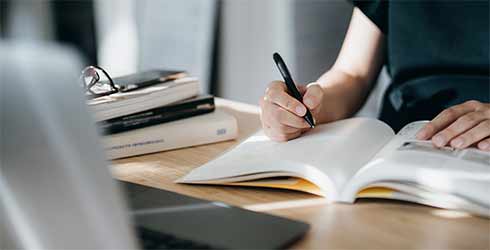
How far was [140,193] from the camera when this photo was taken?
0.92 m

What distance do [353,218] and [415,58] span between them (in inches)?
29.3

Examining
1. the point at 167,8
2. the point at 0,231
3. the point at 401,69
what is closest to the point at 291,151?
the point at 0,231

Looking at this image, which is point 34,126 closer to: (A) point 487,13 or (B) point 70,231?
(B) point 70,231

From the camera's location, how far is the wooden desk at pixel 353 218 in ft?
2.58

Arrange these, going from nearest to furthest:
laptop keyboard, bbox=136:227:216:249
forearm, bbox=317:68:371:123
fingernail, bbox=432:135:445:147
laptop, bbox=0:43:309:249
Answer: laptop, bbox=0:43:309:249 < laptop keyboard, bbox=136:227:216:249 < fingernail, bbox=432:135:445:147 < forearm, bbox=317:68:371:123

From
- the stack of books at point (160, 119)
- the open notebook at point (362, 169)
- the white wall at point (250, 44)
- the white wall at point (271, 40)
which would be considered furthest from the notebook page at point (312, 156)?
the white wall at point (250, 44)

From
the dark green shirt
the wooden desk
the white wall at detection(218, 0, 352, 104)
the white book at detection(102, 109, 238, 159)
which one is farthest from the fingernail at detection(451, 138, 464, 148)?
the white wall at detection(218, 0, 352, 104)

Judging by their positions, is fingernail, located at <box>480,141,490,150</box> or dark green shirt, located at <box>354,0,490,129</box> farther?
dark green shirt, located at <box>354,0,490,129</box>

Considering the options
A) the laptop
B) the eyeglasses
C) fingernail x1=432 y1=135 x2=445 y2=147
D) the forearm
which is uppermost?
the laptop

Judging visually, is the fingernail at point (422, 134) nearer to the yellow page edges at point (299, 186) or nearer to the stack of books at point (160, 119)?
the yellow page edges at point (299, 186)

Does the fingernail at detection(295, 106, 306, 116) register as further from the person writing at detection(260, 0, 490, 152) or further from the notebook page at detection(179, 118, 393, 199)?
the person writing at detection(260, 0, 490, 152)

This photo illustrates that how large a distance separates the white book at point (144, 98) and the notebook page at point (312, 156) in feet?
0.55

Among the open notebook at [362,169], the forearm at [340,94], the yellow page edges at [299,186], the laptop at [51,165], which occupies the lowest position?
the forearm at [340,94]

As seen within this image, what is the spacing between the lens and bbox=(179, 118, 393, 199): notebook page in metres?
A: 0.92
